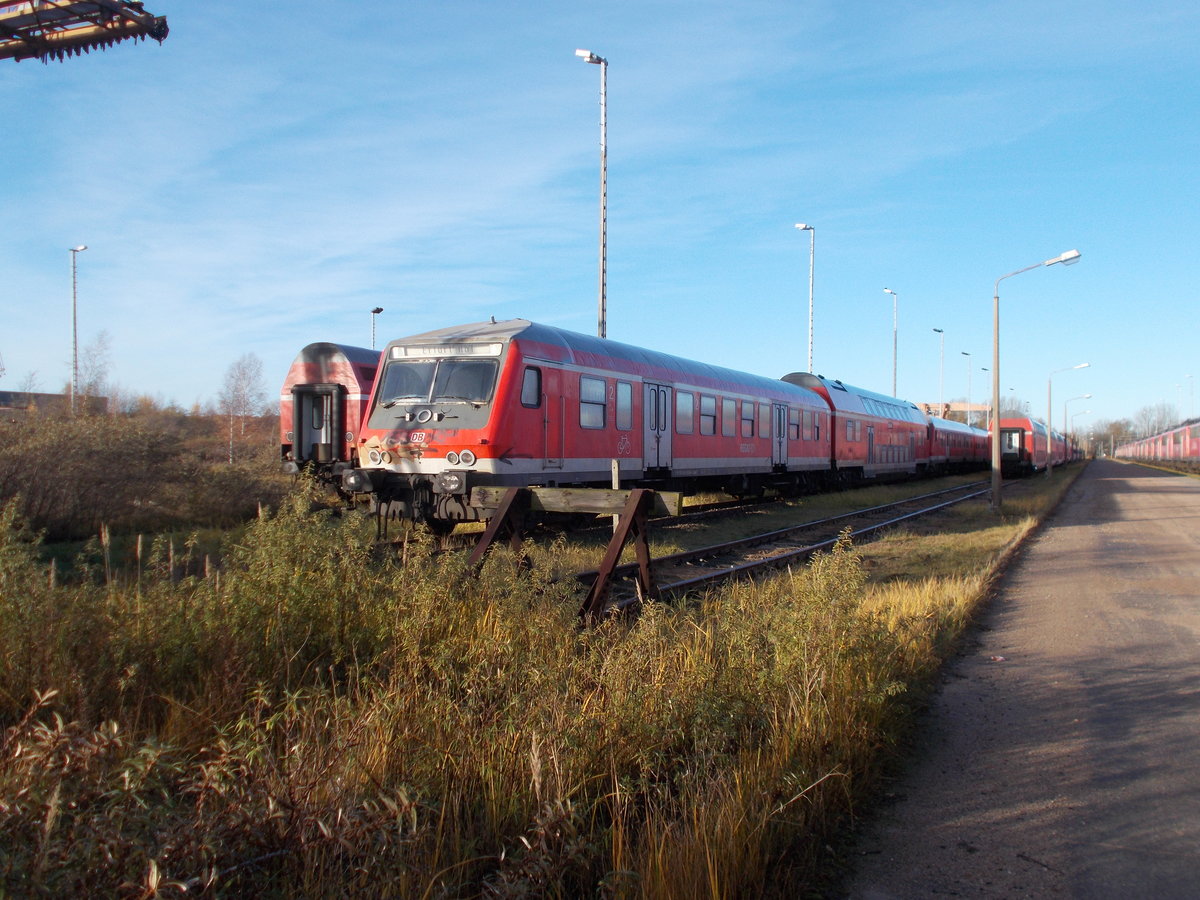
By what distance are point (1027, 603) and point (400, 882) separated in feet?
27.2

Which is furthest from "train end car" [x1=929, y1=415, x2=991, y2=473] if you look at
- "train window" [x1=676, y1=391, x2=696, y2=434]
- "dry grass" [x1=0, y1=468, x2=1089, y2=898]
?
"dry grass" [x1=0, y1=468, x2=1089, y2=898]

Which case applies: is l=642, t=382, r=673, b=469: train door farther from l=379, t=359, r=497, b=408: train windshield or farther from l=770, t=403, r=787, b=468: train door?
l=770, t=403, r=787, b=468: train door

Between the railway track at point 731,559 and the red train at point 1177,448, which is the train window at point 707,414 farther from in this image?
the red train at point 1177,448

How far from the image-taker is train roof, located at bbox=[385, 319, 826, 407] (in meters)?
12.2

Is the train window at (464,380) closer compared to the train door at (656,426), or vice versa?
the train window at (464,380)

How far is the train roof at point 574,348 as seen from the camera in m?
12.2

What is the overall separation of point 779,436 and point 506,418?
12.0 metres

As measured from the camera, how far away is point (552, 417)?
1242cm

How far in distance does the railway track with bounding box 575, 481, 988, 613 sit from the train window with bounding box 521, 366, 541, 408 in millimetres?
2775

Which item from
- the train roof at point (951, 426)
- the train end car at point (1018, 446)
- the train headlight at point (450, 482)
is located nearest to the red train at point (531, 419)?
the train headlight at point (450, 482)

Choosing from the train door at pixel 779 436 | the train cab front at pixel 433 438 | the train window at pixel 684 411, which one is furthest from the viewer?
the train door at pixel 779 436

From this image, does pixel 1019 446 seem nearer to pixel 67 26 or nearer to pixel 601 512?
pixel 601 512

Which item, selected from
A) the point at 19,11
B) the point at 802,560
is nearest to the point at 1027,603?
the point at 802,560

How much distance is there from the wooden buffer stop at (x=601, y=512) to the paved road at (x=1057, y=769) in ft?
8.12
